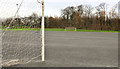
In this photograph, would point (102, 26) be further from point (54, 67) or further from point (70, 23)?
point (54, 67)

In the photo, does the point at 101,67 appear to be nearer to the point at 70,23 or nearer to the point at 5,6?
the point at 5,6

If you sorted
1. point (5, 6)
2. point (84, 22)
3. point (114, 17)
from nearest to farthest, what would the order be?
1. point (5, 6)
2. point (114, 17)
3. point (84, 22)

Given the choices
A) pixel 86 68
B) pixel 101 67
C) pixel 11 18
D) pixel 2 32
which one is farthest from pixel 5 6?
pixel 101 67

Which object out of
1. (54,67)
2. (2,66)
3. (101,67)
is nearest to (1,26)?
(2,66)

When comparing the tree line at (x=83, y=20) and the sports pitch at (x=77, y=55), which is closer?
the sports pitch at (x=77, y=55)

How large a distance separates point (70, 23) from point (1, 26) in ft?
92.7

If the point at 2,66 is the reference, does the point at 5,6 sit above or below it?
above

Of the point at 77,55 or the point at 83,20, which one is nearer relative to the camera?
the point at 77,55

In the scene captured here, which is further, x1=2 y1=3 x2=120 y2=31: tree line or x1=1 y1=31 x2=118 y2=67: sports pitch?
x1=2 y1=3 x2=120 y2=31: tree line

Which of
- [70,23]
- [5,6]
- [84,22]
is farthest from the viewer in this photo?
[70,23]

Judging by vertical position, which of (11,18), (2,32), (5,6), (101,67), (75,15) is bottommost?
(101,67)

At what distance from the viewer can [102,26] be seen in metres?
27.1

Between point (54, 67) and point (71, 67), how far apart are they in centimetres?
44

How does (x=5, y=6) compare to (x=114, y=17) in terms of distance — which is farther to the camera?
(x=114, y=17)
